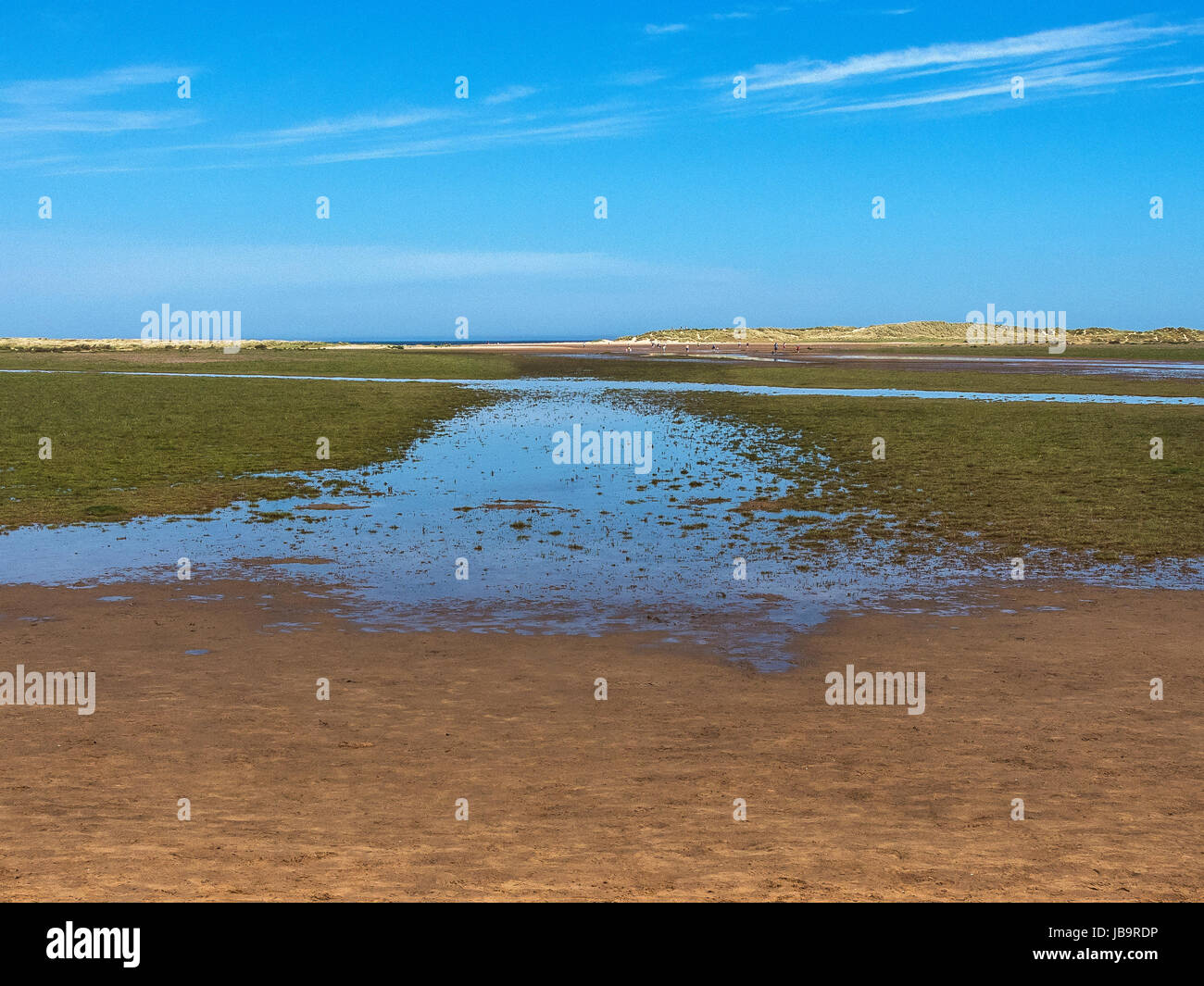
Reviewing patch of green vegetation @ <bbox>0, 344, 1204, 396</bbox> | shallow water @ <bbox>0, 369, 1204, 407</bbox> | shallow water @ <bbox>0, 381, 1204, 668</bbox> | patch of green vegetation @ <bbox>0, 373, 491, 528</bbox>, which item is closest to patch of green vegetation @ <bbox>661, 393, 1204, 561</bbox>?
shallow water @ <bbox>0, 381, 1204, 668</bbox>

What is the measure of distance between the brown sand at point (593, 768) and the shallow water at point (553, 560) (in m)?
1.10

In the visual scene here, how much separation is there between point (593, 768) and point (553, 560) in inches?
344

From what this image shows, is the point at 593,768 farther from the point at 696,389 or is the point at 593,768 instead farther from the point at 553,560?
the point at 696,389

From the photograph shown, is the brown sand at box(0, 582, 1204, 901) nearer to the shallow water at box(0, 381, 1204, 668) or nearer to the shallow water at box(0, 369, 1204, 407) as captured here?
the shallow water at box(0, 381, 1204, 668)

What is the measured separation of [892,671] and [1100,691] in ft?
6.90

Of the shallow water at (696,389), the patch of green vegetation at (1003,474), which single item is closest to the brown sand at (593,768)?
the patch of green vegetation at (1003,474)

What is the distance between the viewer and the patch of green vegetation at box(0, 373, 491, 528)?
23656mm

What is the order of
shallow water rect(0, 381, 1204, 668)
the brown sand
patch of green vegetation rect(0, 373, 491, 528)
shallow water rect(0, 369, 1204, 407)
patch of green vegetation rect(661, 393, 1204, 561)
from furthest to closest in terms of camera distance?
shallow water rect(0, 369, 1204, 407) < patch of green vegetation rect(0, 373, 491, 528) < patch of green vegetation rect(661, 393, 1204, 561) < shallow water rect(0, 381, 1204, 668) < the brown sand

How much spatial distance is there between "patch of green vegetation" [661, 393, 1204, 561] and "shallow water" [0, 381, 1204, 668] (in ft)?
4.49

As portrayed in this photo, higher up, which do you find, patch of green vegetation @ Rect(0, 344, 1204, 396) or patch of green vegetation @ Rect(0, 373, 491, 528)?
patch of green vegetation @ Rect(0, 344, 1204, 396)

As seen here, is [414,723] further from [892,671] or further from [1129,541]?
[1129,541]

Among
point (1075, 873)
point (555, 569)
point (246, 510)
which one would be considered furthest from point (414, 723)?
point (246, 510)

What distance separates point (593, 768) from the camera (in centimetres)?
889

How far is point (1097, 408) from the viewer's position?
4531cm
